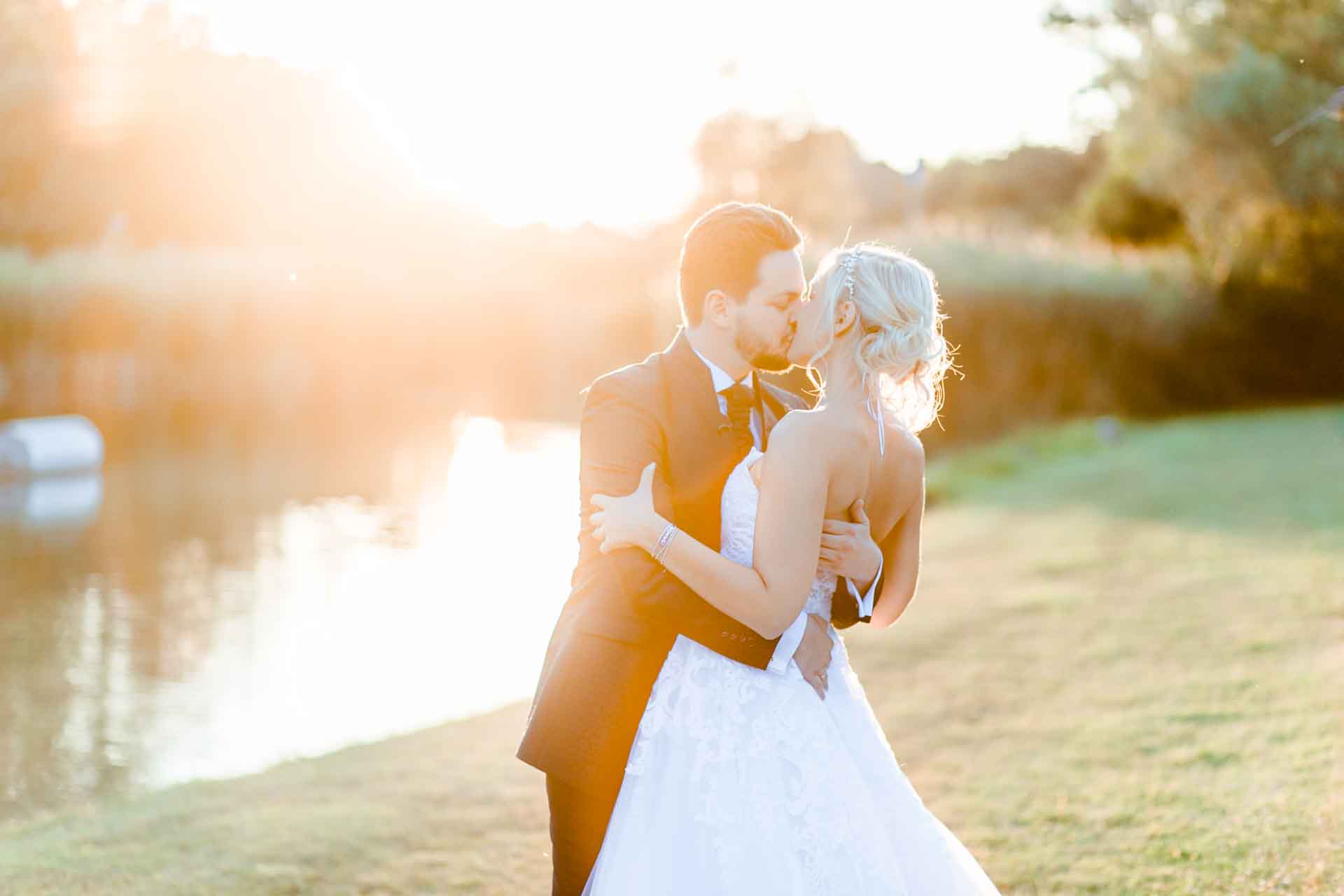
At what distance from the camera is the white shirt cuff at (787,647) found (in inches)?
92.0

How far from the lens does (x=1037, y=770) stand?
16.7 feet

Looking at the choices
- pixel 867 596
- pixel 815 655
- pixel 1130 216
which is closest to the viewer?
pixel 815 655

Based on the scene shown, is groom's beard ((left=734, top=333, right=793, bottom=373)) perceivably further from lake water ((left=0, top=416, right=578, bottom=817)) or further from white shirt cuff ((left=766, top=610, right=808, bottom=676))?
lake water ((left=0, top=416, right=578, bottom=817))

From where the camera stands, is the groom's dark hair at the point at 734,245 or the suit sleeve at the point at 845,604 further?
the suit sleeve at the point at 845,604

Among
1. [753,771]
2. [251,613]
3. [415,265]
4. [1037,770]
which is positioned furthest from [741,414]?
[415,265]

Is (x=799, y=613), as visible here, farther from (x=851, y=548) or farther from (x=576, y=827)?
(x=576, y=827)

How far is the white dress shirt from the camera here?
7.70 ft

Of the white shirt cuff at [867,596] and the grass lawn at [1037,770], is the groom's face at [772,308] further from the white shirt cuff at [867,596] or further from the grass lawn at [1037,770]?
the grass lawn at [1037,770]

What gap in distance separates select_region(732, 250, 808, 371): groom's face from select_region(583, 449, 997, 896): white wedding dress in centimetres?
23

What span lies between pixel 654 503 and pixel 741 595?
26cm

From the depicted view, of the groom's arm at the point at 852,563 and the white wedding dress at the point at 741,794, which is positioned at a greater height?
the groom's arm at the point at 852,563

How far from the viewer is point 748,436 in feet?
8.07

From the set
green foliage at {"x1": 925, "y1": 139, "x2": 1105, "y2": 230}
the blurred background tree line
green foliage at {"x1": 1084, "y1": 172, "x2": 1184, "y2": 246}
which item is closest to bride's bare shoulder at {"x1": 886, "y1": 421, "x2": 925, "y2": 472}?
Answer: the blurred background tree line

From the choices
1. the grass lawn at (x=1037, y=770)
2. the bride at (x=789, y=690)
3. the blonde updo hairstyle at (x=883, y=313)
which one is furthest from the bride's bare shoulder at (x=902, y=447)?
Answer: the grass lawn at (x=1037, y=770)
